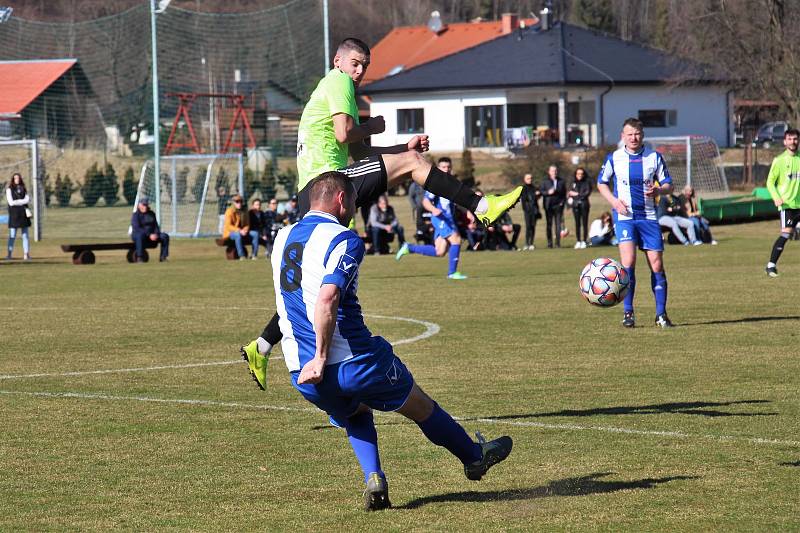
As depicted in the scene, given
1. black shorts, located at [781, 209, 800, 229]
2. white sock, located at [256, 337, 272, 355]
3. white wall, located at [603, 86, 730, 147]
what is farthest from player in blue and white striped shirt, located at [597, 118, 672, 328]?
white wall, located at [603, 86, 730, 147]

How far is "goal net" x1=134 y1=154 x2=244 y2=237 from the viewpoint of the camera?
3750 cm

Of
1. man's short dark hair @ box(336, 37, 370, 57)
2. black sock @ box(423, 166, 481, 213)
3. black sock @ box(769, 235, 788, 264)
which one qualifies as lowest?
black sock @ box(769, 235, 788, 264)

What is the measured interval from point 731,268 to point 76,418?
15.5m

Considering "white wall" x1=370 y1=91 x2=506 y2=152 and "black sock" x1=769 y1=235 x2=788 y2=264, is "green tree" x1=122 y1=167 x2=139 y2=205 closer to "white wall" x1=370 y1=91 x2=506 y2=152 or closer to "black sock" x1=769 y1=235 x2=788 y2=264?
"white wall" x1=370 y1=91 x2=506 y2=152

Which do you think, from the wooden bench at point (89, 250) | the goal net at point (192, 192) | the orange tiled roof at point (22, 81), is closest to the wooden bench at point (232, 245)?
the wooden bench at point (89, 250)

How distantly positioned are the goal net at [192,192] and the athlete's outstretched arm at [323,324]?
103 feet

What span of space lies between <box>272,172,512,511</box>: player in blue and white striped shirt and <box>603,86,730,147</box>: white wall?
70587 millimetres

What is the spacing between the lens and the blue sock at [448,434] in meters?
6.23

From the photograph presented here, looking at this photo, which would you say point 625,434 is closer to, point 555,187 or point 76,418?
point 76,418

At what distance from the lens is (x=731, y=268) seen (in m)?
22.1

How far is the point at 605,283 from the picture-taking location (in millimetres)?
11312

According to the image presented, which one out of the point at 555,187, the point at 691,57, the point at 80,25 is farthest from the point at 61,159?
the point at 691,57

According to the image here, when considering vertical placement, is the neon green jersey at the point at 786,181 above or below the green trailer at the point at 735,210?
above

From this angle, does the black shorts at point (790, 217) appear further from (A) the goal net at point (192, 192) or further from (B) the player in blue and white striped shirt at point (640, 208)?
(A) the goal net at point (192, 192)
